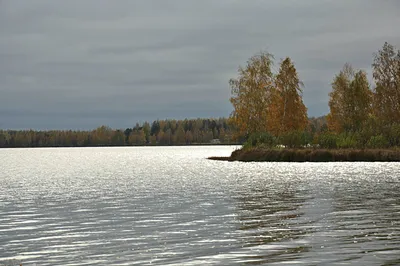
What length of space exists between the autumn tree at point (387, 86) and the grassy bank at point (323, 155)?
21351 mm

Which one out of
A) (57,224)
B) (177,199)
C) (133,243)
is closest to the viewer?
(133,243)

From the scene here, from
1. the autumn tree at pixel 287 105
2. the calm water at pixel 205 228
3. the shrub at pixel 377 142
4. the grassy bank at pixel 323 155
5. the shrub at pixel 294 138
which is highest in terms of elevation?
the autumn tree at pixel 287 105

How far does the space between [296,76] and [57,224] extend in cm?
8876

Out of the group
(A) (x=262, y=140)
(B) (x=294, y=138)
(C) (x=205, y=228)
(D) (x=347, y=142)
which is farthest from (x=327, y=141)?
(C) (x=205, y=228)

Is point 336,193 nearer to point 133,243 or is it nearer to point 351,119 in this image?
point 133,243

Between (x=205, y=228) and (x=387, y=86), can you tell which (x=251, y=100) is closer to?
(x=387, y=86)

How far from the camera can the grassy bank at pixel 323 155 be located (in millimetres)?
83062

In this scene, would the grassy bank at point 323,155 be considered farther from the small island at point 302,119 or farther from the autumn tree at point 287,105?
the autumn tree at point 287,105

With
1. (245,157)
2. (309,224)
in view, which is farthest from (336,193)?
(245,157)

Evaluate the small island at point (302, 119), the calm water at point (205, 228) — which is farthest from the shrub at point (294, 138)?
the calm water at point (205, 228)

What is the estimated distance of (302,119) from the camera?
348 feet

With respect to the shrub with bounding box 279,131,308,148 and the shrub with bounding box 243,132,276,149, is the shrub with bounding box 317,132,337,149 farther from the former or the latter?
the shrub with bounding box 243,132,276,149

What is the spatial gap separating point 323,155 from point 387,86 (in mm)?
28724

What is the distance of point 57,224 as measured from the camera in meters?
22.5
